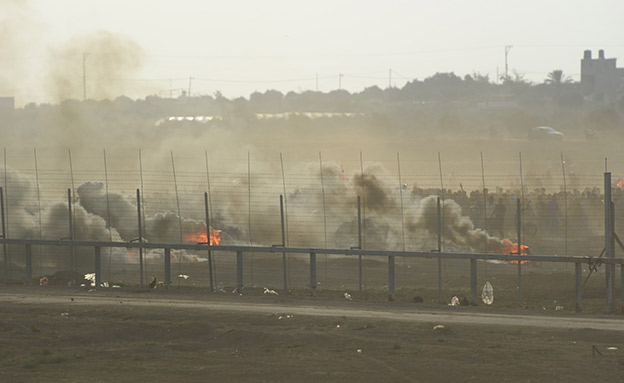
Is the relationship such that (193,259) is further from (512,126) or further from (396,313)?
(512,126)

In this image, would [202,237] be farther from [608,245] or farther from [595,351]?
[595,351]

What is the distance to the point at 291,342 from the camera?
12.9m

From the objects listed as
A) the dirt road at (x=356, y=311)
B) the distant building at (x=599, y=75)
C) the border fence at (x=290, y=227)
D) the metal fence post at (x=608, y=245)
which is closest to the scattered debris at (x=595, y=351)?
the dirt road at (x=356, y=311)

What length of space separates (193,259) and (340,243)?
393 cm

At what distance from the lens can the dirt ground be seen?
11.1m

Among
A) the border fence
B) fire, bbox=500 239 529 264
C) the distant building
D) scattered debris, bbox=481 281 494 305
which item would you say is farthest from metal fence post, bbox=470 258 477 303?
the distant building

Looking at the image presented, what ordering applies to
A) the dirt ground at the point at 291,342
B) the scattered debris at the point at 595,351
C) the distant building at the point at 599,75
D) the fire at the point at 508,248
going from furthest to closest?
the distant building at the point at 599,75 → the fire at the point at 508,248 → the scattered debris at the point at 595,351 → the dirt ground at the point at 291,342

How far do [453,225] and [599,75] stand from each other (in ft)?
299

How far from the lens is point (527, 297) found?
61.9 ft

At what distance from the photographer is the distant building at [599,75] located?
10719 cm

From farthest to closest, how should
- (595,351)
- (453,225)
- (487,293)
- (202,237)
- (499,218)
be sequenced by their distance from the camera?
(499,218) → (453,225) → (202,237) → (487,293) → (595,351)

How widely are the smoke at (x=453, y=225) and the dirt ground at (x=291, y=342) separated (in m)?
8.76

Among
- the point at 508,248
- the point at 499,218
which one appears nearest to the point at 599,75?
the point at 499,218

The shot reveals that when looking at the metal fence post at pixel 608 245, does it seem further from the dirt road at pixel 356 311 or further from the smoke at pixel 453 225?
the smoke at pixel 453 225
